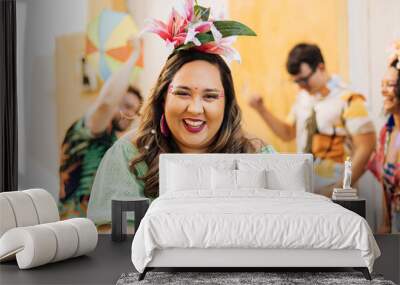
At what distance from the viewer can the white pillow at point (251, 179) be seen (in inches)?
248

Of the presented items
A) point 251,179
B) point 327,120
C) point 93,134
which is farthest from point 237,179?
point 93,134

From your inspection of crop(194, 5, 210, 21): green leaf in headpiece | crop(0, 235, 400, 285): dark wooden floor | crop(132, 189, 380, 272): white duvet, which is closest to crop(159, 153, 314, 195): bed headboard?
crop(0, 235, 400, 285): dark wooden floor

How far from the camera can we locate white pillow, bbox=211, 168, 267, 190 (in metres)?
6.30

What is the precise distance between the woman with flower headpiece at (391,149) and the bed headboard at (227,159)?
75 centimetres

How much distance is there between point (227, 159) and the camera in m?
6.87

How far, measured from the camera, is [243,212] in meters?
4.80

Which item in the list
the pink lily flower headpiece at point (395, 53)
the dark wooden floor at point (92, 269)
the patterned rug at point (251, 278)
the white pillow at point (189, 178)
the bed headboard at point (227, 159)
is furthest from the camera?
the pink lily flower headpiece at point (395, 53)

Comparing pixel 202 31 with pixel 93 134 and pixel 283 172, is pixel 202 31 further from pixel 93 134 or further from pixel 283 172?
pixel 283 172

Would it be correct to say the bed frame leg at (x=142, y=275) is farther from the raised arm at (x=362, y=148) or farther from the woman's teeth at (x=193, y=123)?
the raised arm at (x=362, y=148)

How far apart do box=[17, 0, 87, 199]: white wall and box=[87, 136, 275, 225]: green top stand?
1.55ft

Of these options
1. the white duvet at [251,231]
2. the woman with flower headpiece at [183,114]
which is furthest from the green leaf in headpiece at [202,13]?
the white duvet at [251,231]

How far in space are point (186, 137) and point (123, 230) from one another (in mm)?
1223

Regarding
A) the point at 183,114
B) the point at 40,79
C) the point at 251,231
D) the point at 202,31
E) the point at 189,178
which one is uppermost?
the point at 202,31

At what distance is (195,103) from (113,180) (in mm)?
1239
